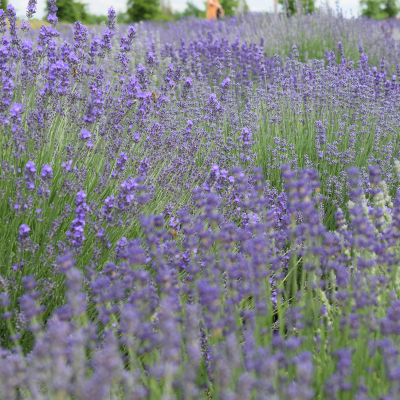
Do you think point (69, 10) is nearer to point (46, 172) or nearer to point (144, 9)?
point (144, 9)

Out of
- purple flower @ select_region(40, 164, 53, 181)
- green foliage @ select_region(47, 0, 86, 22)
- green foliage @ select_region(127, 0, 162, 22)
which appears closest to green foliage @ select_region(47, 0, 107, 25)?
green foliage @ select_region(47, 0, 86, 22)

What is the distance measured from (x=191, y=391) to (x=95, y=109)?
182 cm

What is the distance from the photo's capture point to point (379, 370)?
1.52 metres

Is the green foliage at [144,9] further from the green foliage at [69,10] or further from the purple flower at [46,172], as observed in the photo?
the purple flower at [46,172]

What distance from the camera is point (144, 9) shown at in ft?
69.2

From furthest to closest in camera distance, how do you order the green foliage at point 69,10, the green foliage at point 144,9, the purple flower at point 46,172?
the green foliage at point 144,9, the green foliage at point 69,10, the purple flower at point 46,172

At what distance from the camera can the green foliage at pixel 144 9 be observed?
68.8 feet

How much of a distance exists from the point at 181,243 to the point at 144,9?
2077cm

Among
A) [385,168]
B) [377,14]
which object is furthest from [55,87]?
[377,14]

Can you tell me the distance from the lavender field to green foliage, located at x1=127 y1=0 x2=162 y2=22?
17.1 meters

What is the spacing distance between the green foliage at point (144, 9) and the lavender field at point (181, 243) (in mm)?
17090

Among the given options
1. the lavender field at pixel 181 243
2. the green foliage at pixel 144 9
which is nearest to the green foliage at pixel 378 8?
the green foliage at pixel 144 9

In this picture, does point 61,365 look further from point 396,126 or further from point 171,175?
point 396,126

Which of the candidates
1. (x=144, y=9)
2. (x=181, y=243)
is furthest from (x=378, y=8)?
(x=181, y=243)
